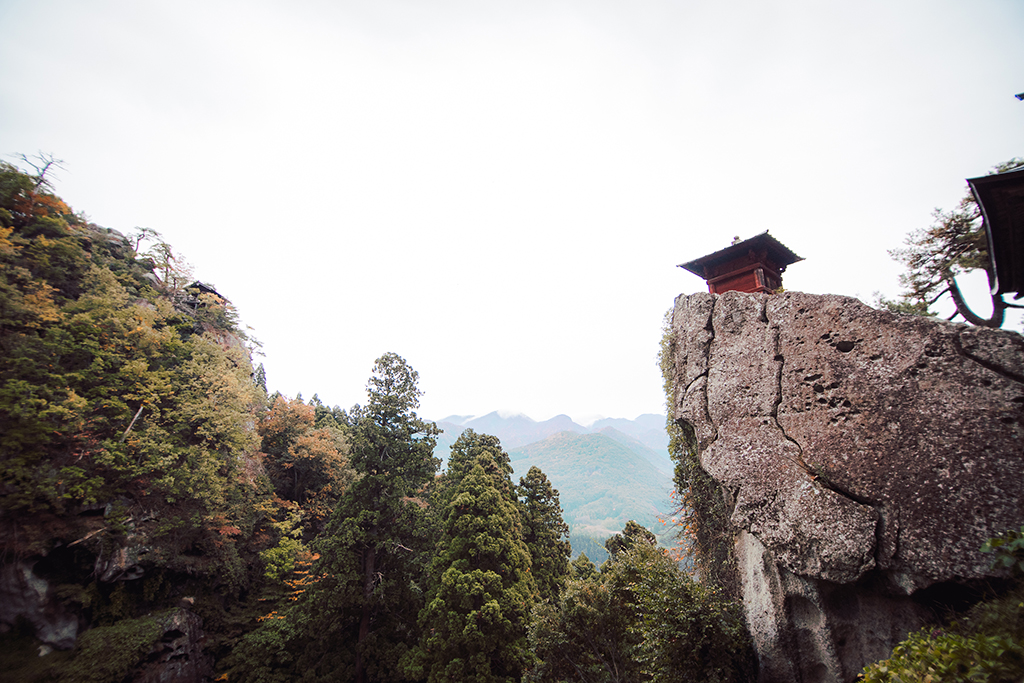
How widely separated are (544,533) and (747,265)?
578 inches

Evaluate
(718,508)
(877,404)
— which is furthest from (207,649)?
(877,404)

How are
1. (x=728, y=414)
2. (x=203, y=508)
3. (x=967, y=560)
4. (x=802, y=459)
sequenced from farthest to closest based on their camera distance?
(x=203, y=508)
(x=728, y=414)
(x=802, y=459)
(x=967, y=560)

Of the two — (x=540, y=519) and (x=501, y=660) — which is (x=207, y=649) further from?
(x=540, y=519)

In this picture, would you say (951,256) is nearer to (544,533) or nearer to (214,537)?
(544,533)

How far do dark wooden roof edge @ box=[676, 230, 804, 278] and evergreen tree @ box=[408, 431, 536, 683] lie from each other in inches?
465

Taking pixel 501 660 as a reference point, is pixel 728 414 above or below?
above

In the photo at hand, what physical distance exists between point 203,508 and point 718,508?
20.2 m

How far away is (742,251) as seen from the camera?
1199cm

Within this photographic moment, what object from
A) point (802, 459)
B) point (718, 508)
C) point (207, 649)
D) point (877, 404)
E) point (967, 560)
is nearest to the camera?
point (967, 560)

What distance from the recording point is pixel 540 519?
59.9ft

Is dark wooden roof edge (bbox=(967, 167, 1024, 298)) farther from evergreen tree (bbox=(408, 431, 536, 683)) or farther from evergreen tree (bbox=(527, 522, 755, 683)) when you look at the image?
evergreen tree (bbox=(408, 431, 536, 683))

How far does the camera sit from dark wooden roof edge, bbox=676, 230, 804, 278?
1157 centimetres

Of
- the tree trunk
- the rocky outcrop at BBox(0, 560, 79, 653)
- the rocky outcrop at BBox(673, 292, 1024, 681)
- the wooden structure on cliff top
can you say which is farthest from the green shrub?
the rocky outcrop at BBox(0, 560, 79, 653)

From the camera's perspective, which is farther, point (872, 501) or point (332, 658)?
point (332, 658)
